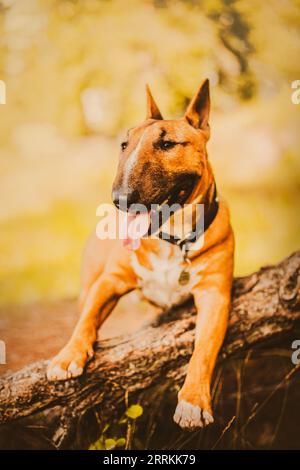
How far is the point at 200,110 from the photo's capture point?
6.26 feet

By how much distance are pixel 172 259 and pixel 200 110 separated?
681 mm

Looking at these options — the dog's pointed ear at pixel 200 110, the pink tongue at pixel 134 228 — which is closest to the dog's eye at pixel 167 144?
the dog's pointed ear at pixel 200 110

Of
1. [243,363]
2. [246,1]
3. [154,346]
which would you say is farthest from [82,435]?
[246,1]

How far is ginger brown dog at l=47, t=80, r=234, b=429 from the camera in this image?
1774 millimetres

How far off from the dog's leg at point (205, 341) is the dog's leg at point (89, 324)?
0.35 metres

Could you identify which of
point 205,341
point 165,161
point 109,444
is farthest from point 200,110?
point 109,444

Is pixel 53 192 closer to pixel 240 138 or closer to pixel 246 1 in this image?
pixel 240 138

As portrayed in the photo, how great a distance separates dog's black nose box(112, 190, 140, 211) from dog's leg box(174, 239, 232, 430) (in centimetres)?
48

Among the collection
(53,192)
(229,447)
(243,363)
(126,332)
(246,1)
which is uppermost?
(246,1)

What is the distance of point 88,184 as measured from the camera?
82.8 inches

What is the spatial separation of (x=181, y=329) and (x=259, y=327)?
1.20 feet

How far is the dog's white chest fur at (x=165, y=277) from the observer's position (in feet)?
6.31

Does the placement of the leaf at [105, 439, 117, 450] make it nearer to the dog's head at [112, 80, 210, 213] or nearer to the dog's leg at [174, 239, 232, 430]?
the dog's leg at [174, 239, 232, 430]

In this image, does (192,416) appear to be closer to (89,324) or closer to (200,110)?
(89,324)
